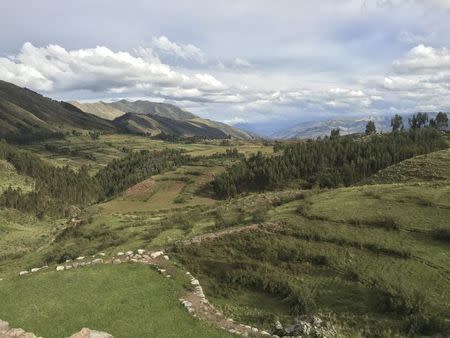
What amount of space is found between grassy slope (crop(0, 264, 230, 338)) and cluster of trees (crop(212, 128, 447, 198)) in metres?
104

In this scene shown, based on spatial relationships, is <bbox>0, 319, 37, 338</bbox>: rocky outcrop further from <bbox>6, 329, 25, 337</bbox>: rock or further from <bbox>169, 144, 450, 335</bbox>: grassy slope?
<bbox>169, 144, 450, 335</bbox>: grassy slope

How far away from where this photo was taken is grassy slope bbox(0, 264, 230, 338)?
24453 millimetres

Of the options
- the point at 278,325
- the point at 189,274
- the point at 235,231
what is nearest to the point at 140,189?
the point at 235,231

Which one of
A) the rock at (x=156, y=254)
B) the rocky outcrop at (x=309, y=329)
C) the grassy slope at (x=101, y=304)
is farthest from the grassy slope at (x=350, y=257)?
the grassy slope at (x=101, y=304)

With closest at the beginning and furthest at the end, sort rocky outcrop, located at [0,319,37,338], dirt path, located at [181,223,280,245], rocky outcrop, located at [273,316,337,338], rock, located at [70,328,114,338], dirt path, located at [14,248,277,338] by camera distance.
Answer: rock, located at [70,328,114,338] < rocky outcrop, located at [0,319,37,338] < rocky outcrop, located at [273,316,337,338] < dirt path, located at [14,248,277,338] < dirt path, located at [181,223,280,245]

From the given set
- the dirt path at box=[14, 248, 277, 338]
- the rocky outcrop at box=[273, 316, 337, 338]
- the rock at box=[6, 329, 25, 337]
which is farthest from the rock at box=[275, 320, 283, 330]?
the rock at box=[6, 329, 25, 337]

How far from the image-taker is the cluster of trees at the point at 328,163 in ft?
443

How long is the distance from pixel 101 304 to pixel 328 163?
129 metres

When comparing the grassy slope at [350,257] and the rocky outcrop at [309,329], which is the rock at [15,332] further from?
the rocky outcrop at [309,329]

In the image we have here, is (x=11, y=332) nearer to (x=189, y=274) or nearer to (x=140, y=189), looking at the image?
(x=189, y=274)

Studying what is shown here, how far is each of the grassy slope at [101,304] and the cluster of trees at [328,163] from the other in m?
104

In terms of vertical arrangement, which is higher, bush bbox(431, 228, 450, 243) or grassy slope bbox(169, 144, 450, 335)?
bush bbox(431, 228, 450, 243)

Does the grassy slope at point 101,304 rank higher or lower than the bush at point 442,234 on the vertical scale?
lower

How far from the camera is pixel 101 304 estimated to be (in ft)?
90.9
